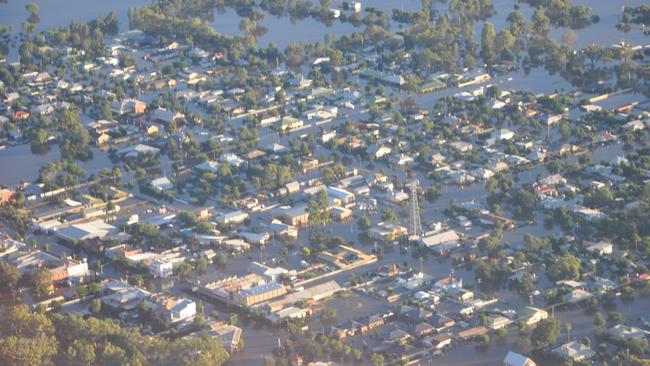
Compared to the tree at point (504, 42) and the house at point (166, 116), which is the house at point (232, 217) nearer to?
the house at point (166, 116)

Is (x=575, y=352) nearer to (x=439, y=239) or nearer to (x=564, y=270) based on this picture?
(x=564, y=270)

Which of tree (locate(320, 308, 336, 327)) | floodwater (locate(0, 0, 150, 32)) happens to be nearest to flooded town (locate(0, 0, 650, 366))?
tree (locate(320, 308, 336, 327))

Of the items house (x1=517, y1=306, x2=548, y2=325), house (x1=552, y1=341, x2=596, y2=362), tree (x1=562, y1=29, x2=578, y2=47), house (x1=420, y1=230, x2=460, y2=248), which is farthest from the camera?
tree (x1=562, y1=29, x2=578, y2=47)

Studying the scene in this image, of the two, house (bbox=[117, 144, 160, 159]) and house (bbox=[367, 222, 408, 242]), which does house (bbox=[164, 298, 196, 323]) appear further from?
house (bbox=[117, 144, 160, 159])

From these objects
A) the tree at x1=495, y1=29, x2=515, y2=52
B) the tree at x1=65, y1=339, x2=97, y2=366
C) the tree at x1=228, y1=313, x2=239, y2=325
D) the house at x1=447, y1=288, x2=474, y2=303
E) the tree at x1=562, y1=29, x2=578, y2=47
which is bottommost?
the tree at x1=562, y1=29, x2=578, y2=47

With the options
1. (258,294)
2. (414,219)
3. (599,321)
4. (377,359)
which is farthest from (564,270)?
(258,294)

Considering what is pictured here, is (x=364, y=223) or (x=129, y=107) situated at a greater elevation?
(x=364, y=223)

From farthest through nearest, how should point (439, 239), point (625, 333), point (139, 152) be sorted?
point (139, 152), point (439, 239), point (625, 333)
